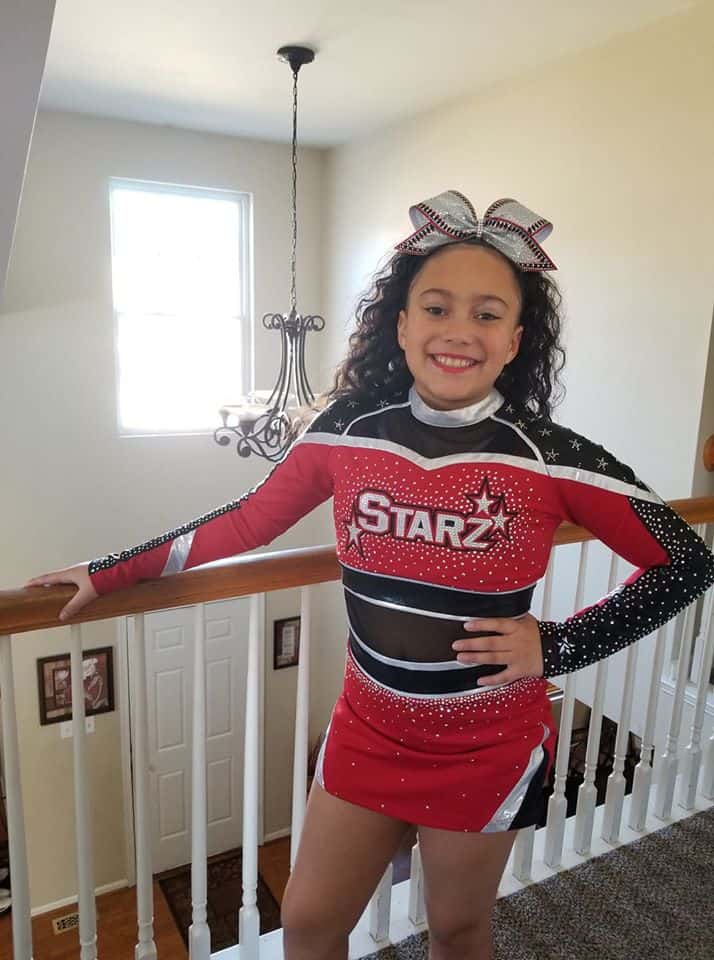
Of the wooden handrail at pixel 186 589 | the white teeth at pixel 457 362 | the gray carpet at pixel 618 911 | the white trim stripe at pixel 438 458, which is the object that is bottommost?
the gray carpet at pixel 618 911

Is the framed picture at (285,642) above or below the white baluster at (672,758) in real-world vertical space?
below

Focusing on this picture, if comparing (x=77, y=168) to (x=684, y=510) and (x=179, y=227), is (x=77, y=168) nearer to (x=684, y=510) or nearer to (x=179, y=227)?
(x=179, y=227)

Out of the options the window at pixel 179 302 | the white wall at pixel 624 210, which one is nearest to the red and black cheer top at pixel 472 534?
the white wall at pixel 624 210

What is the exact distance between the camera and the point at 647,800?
199 centimetres

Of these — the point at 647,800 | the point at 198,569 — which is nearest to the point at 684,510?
the point at 647,800

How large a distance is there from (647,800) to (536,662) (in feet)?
3.92

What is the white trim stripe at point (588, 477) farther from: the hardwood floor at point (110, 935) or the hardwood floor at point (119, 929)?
the hardwood floor at point (110, 935)

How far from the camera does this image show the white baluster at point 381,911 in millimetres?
1577

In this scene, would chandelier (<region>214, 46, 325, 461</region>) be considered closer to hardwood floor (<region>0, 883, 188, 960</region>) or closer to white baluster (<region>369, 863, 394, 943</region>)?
white baluster (<region>369, 863, 394, 943</region>)

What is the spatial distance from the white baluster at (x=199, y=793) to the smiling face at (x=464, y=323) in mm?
570

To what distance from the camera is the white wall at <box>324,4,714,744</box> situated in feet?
9.06

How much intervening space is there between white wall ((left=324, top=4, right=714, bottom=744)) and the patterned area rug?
2.44 m

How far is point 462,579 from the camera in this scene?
3.43 feet

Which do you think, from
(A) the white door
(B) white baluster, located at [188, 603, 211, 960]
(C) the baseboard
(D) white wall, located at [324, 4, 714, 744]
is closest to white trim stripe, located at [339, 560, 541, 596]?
(B) white baluster, located at [188, 603, 211, 960]
